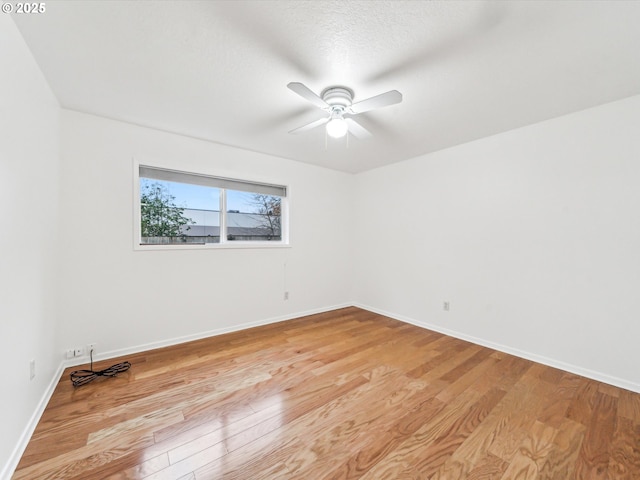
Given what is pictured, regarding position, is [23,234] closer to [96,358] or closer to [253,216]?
[96,358]

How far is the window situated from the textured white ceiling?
0.72 m

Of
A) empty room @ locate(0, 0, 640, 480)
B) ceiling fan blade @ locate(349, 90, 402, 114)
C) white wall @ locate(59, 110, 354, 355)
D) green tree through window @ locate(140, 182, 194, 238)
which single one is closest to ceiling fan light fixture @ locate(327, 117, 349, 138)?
empty room @ locate(0, 0, 640, 480)

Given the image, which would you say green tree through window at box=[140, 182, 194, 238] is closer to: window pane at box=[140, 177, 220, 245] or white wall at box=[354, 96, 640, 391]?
window pane at box=[140, 177, 220, 245]

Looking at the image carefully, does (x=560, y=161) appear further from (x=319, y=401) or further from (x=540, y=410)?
(x=319, y=401)

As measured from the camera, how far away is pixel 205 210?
3.33 meters

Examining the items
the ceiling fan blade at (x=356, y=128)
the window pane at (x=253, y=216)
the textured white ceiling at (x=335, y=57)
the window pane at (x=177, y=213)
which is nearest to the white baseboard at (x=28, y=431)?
the window pane at (x=177, y=213)

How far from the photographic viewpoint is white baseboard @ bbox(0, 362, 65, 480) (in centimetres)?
131

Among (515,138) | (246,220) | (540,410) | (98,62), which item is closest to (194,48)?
(98,62)

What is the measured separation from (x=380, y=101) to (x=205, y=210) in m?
2.50

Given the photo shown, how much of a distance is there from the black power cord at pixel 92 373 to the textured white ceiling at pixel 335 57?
2405 millimetres

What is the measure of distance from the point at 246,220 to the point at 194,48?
226cm

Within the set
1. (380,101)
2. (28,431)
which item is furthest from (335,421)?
(380,101)

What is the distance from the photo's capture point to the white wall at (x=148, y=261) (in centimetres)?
247

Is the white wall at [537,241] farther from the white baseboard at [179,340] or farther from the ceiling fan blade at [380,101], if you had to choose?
the ceiling fan blade at [380,101]
